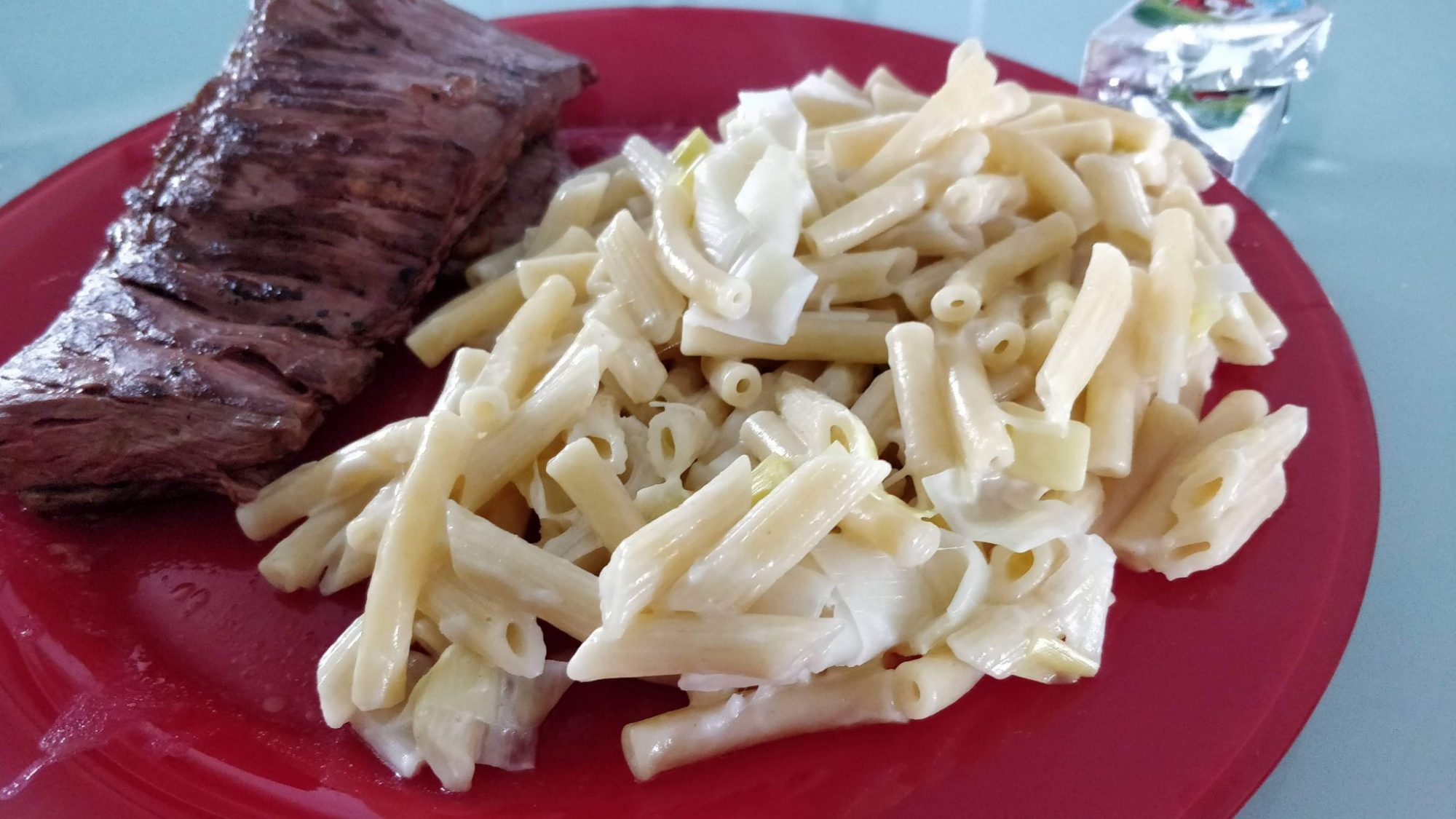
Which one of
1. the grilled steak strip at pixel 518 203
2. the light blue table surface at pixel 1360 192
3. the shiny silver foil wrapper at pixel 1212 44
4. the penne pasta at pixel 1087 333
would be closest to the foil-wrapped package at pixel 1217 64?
the shiny silver foil wrapper at pixel 1212 44

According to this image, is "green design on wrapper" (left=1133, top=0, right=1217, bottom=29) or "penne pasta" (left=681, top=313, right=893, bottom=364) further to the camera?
"green design on wrapper" (left=1133, top=0, right=1217, bottom=29)

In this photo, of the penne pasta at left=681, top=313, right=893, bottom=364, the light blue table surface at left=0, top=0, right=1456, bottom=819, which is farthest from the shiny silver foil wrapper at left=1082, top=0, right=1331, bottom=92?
the penne pasta at left=681, top=313, right=893, bottom=364

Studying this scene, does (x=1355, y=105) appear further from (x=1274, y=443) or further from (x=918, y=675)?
(x=918, y=675)

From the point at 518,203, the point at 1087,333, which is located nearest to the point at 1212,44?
the point at 1087,333

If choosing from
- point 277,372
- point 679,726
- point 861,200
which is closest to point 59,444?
point 277,372

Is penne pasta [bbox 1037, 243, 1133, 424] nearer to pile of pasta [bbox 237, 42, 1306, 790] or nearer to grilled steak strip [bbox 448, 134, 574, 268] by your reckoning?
pile of pasta [bbox 237, 42, 1306, 790]

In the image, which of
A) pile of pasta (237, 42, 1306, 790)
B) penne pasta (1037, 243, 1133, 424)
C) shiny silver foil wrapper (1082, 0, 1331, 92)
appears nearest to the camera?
pile of pasta (237, 42, 1306, 790)
